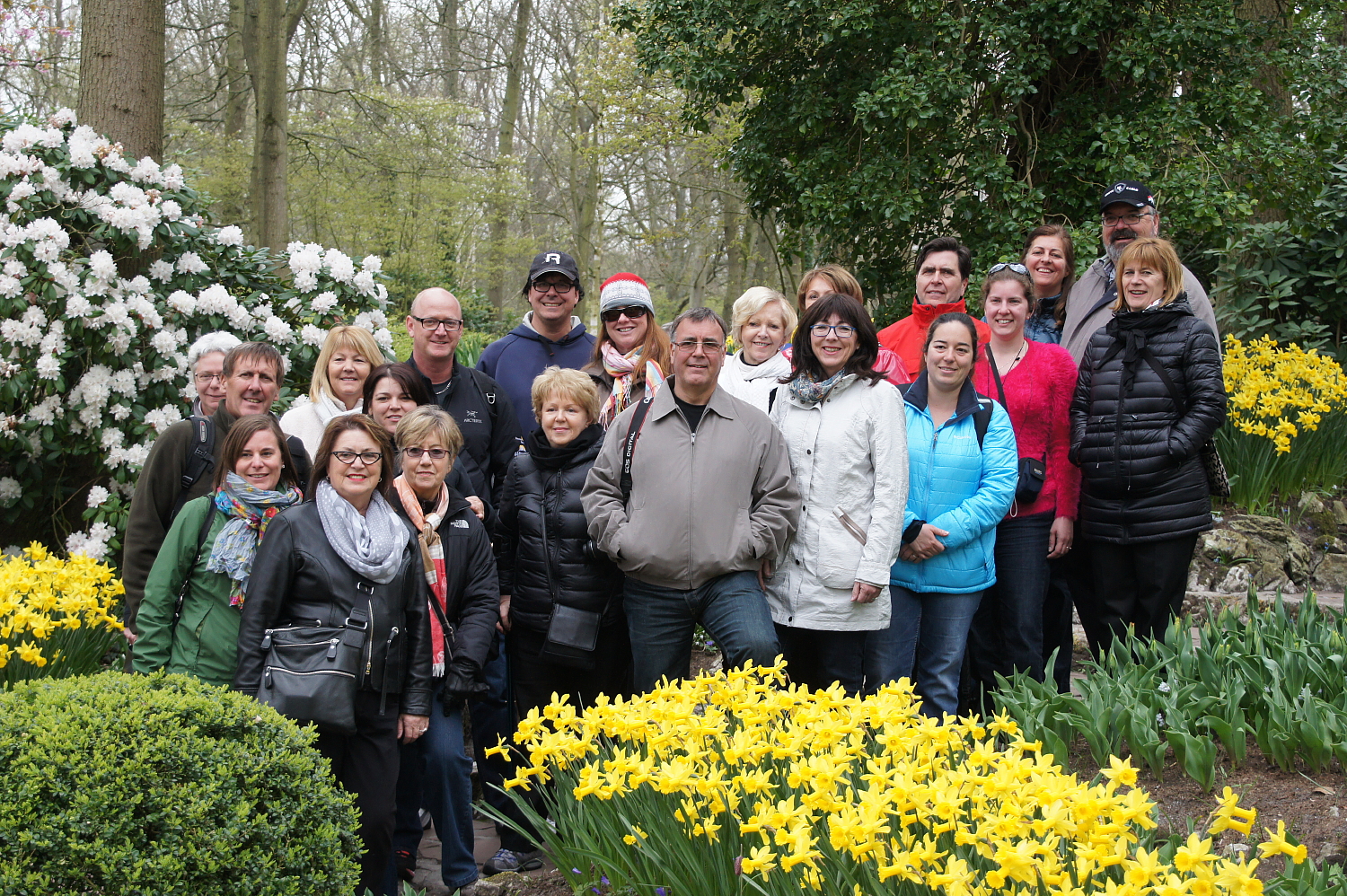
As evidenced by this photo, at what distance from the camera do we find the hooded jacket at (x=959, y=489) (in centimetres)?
381

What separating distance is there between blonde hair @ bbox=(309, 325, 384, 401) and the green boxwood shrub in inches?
55.6

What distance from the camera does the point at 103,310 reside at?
517 cm

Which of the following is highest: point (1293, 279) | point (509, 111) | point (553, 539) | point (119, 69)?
point (509, 111)

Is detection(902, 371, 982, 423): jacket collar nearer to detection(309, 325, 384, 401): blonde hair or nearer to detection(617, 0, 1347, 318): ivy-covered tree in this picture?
detection(309, 325, 384, 401): blonde hair

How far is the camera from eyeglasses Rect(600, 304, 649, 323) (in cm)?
420

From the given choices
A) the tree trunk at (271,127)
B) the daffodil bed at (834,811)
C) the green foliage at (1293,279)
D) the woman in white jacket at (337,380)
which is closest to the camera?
the daffodil bed at (834,811)

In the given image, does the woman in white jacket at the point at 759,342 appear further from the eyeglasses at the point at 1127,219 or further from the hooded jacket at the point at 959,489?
the eyeglasses at the point at 1127,219

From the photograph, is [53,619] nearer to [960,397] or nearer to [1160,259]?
[960,397]

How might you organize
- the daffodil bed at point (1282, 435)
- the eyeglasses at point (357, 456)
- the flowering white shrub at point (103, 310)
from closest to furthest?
the eyeglasses at point (357, 456), the flowering white shrub at point (103, 310), the daffodil bed at point (1282, 435)

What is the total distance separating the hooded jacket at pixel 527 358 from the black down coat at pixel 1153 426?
214cm

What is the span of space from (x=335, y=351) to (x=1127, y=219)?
344cm

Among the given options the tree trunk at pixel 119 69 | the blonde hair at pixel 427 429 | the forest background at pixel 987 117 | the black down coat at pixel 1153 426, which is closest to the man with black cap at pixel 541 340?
the blonde hair at pixel 427 429

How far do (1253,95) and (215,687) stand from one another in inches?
297

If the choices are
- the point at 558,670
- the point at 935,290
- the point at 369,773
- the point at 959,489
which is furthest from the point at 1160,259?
the point at 369,773
